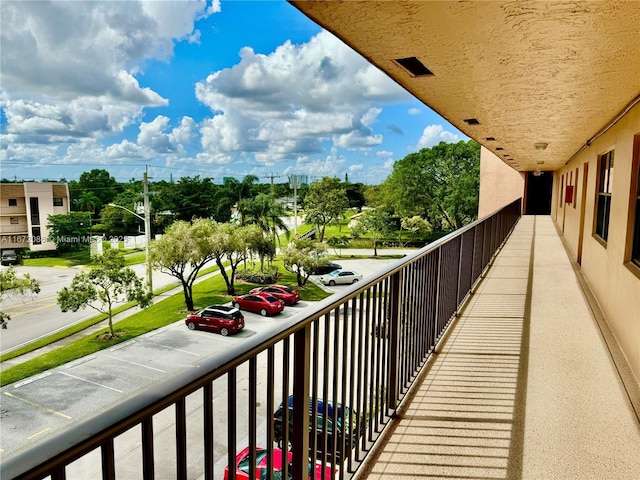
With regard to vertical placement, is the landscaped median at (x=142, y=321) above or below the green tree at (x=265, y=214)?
below

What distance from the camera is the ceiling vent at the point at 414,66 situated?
2444 millimetres

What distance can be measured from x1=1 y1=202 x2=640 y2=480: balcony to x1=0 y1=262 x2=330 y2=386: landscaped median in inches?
1232

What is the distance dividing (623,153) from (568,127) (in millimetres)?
1368

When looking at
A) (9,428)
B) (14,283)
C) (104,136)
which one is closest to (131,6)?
(104,136)

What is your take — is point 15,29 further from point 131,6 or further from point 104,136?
point 131,6

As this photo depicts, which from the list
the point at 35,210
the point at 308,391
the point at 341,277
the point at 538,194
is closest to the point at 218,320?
the point at 341,277

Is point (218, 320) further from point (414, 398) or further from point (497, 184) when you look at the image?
point (414, 398)

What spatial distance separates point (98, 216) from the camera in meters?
60.2

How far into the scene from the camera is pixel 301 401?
138 centimetres

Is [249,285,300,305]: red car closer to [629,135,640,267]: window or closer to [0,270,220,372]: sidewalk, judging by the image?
[0,270,220,372]: sidewalk

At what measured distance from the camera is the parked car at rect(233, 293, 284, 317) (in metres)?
31.2

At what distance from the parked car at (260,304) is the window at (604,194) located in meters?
26.3

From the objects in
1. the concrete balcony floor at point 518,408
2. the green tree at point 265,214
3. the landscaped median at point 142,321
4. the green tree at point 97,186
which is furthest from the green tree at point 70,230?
the concrete balcony floor at point 518,408

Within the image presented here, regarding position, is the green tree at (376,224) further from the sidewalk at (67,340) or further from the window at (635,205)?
the window at (635,205)
